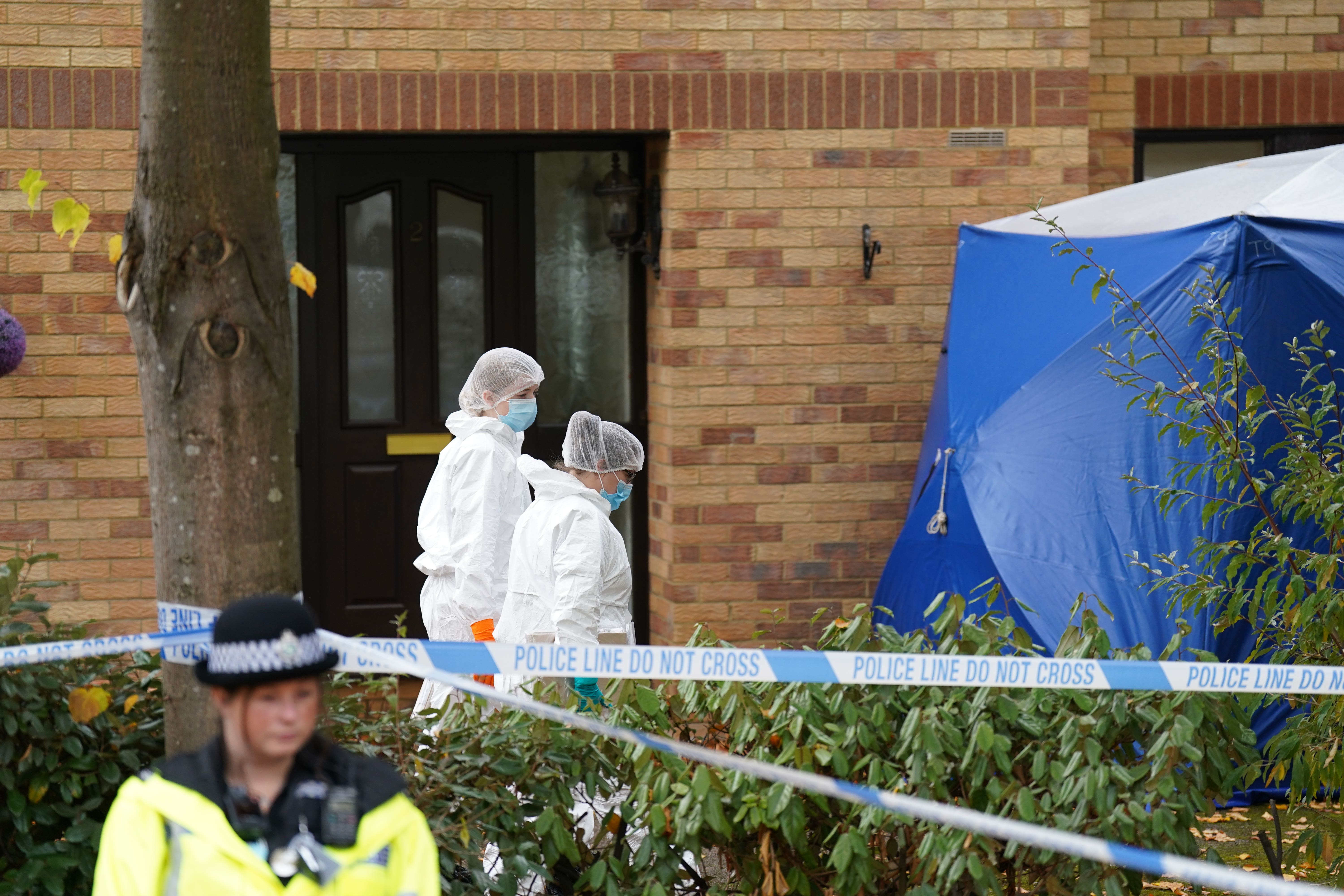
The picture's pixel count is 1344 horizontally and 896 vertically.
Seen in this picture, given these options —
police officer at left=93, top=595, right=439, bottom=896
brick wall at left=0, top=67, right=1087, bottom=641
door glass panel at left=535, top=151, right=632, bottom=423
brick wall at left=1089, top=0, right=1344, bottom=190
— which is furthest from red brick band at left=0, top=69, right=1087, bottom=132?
police officer at left=93, top=595, right=439, bottom=896

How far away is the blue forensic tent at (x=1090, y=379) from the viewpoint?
5086mm

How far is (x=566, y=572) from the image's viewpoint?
4.79 m

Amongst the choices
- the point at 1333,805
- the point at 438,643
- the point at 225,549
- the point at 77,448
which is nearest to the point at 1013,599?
the point at 1333,805

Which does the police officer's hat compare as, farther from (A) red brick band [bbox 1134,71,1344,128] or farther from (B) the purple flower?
(A) red brick band [bbox 1134,71,1344,128]

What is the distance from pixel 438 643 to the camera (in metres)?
3.65

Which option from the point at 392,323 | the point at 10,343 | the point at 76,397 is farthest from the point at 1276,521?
the point at 76,397

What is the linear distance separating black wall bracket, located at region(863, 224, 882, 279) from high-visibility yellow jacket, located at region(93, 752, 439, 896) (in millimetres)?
4927

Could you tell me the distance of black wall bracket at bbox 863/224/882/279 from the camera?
263 inches

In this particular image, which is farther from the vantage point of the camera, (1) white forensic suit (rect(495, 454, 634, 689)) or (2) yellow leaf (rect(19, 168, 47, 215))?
(1) white forensic suit (rect(495, 454, 634, 689))

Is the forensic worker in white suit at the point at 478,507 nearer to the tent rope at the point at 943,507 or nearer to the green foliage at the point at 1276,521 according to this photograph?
the tent rope at the point at 943,507

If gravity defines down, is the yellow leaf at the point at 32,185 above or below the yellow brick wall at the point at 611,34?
below

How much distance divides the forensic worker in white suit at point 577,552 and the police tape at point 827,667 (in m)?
1.16

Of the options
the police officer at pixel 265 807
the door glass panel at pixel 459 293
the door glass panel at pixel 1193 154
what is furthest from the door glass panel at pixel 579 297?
the police officer at pixel 265 807

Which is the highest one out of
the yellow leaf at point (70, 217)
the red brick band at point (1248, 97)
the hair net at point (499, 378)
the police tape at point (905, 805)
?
the red brick band at point (1248, 97)
